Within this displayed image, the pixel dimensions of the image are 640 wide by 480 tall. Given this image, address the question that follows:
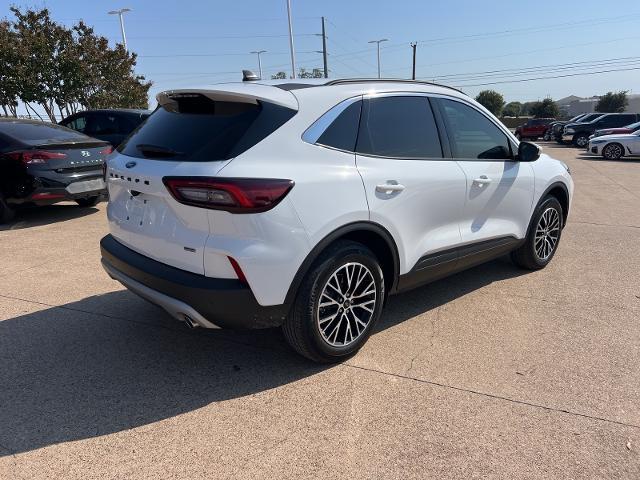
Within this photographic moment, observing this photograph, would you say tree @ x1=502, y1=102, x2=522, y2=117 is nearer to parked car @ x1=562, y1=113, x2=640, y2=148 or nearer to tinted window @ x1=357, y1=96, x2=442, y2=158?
parked car @ x1=562, y1=113, x2=640, y2=148

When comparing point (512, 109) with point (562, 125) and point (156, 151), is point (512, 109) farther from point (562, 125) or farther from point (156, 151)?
point (156, 151)

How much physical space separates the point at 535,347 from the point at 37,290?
14.2 feet

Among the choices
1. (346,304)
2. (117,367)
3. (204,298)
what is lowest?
(117,367)

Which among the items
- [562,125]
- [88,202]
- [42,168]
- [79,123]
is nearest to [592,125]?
[562,125]

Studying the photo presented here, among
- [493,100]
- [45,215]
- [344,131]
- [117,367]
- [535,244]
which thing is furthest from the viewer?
[493,100]

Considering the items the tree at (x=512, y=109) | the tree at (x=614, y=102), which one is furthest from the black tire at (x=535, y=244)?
the tree at (x=512, y=109)

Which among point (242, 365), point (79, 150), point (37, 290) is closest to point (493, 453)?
point (242, 365)

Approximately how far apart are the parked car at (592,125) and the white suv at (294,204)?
84.2 ft

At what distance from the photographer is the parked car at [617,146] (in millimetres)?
18391

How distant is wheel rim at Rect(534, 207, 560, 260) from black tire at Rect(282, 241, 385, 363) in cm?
243

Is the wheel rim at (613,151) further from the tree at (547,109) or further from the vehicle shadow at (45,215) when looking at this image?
the tree at (547,109)

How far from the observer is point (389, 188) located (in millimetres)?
3256

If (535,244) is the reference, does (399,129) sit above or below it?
above

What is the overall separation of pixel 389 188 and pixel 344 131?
1.54 feet
